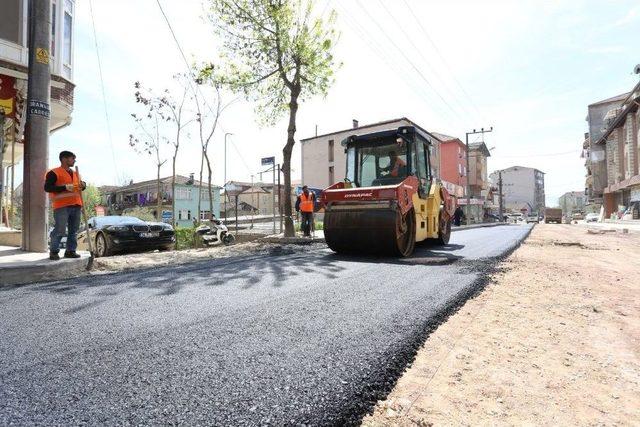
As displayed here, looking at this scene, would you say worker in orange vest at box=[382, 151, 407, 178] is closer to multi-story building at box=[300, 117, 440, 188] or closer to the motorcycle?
Answer: the motorcycle

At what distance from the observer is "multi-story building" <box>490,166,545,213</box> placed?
Result: 92312mm

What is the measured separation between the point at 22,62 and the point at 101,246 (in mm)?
4997

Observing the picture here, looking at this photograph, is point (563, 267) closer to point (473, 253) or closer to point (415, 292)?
point (473, 253)

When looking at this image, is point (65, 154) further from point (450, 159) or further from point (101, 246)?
point (450, 159)

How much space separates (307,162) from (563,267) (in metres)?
33.1

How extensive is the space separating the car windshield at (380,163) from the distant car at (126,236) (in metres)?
4.98

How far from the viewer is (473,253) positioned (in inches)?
311

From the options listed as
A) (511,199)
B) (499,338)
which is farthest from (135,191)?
(511,199)

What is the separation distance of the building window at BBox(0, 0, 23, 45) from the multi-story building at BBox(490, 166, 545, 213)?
311 ft

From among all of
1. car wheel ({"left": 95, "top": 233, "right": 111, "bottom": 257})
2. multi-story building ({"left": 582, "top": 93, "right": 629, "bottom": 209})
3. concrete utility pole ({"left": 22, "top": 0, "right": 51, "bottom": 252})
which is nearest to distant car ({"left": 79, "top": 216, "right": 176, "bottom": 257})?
car wheel ({"left": 95, "top": 233, "right": 111, "bottom": 257})

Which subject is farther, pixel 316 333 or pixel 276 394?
pixel 316 333

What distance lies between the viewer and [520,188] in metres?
94.9

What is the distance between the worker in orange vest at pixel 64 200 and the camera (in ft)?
18.2

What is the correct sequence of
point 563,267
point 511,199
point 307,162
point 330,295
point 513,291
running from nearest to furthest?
point 330,295 < point 513,291 < point 563,267 < point 307,162 < point 511,199
